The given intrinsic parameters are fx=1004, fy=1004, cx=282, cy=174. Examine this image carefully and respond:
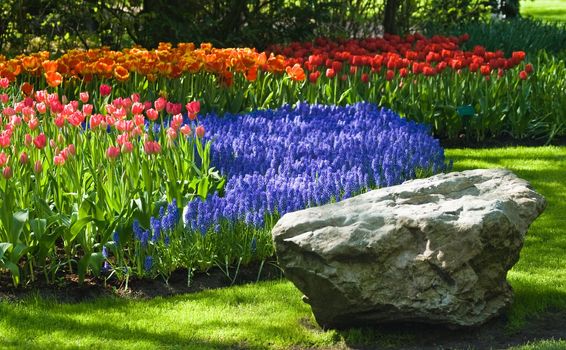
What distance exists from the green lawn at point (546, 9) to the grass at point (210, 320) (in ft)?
60.5

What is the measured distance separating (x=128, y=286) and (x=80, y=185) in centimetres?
72

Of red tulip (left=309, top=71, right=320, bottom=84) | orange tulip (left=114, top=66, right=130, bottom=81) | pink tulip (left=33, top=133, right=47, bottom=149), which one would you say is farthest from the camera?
red tulip (left=309, top=71, right=320, bottom=84)

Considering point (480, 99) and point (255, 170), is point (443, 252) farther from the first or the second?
point (480, 99)

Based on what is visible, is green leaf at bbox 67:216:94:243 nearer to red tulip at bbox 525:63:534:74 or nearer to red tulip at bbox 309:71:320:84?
red tulip at bbox 309:71:320:84

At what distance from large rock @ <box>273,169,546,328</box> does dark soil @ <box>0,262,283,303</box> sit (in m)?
0.99

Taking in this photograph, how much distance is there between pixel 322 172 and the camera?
20.9 ft

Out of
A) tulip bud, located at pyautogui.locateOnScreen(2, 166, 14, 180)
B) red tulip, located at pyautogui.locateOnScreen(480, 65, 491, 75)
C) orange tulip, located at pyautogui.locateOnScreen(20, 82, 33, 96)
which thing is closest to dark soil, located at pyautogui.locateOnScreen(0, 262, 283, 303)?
tulip bud, located at pyautogui.locateOnScreen(2, 166, 14, 180)

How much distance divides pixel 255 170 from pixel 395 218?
2355mm

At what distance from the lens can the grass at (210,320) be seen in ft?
14.9

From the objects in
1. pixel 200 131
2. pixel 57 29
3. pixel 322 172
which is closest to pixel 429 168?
pixel 322 172

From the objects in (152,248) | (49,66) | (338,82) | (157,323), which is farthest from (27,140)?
(338,82)

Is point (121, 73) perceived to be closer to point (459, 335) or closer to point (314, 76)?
point (314, 76)

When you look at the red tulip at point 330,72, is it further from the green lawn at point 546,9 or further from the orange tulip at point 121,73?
the green lawn at point 546,9

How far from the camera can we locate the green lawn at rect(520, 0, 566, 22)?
75.8 ft
